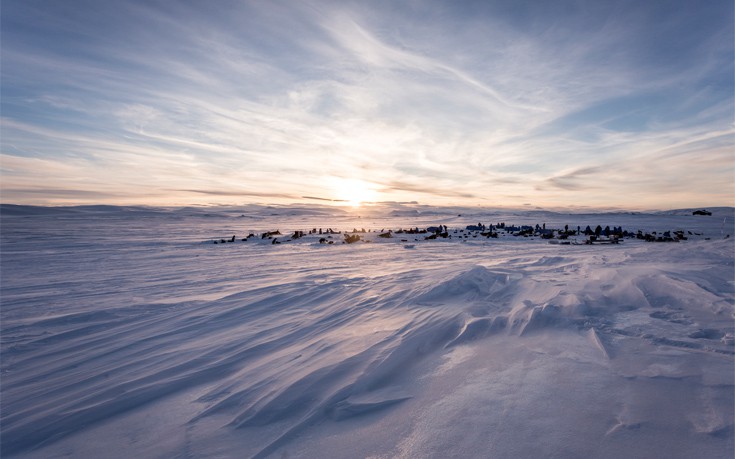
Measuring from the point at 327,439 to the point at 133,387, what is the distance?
1786mm

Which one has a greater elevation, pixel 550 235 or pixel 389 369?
pixel 550 235

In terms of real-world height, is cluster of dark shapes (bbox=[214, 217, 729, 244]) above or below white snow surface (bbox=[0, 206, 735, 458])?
above

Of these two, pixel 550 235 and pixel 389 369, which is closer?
pixel 389 369

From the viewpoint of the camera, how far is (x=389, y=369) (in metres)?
2.41

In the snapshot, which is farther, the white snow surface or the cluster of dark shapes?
the cluster of dark shapes

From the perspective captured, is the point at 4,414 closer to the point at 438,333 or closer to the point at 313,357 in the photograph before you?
the point at 313,357

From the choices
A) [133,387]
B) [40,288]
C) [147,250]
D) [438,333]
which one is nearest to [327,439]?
[438,333]

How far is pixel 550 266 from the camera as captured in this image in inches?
226

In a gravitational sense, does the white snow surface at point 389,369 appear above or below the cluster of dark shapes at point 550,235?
below

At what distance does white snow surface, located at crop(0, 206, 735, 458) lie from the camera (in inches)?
65.2

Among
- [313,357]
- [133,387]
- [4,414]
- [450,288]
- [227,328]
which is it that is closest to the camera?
[4,414]

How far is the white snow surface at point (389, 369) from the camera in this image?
5.44 ft

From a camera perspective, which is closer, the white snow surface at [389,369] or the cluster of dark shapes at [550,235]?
the white snow surface at [389,369]

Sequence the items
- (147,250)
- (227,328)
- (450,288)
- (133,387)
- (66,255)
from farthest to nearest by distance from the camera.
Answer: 1. (147,250)
2. (66,255)
3. (450,288)
4. (227,328)
5. (133,387)
